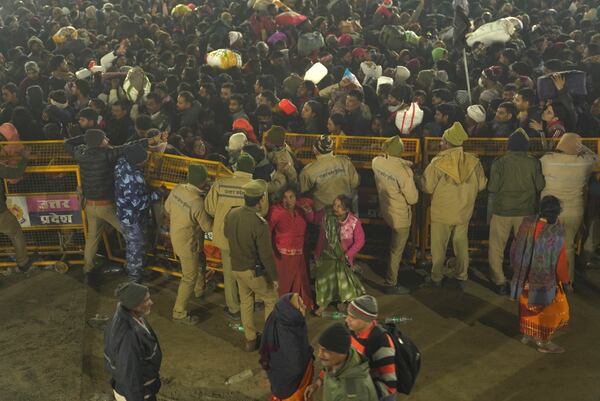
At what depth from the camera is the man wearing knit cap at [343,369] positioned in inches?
158

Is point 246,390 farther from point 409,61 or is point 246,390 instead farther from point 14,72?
point 14,72

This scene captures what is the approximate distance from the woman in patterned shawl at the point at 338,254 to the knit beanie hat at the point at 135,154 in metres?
2.28

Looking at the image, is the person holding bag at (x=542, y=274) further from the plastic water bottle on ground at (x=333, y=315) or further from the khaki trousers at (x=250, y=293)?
the khaki trousers at (x=250, y=293)

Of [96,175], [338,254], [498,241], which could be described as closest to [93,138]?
[96,175]

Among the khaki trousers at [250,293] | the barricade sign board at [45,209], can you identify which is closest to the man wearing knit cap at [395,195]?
the khaki trousers at [250,293]

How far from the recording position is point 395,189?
305 inches

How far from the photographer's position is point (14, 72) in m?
12.9

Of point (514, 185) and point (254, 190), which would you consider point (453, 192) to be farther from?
point (254, 190)

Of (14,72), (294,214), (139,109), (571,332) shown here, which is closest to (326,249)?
(294,214)

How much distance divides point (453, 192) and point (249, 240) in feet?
8.94

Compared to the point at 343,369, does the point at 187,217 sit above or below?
above

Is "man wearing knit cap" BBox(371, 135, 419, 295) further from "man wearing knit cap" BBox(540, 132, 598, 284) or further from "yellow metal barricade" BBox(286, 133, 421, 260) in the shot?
"man wearing knit cap" BBox(540, 132, 598, 284)

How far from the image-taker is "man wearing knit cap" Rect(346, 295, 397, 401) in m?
4.34

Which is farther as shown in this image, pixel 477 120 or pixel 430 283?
pixel 477 120
